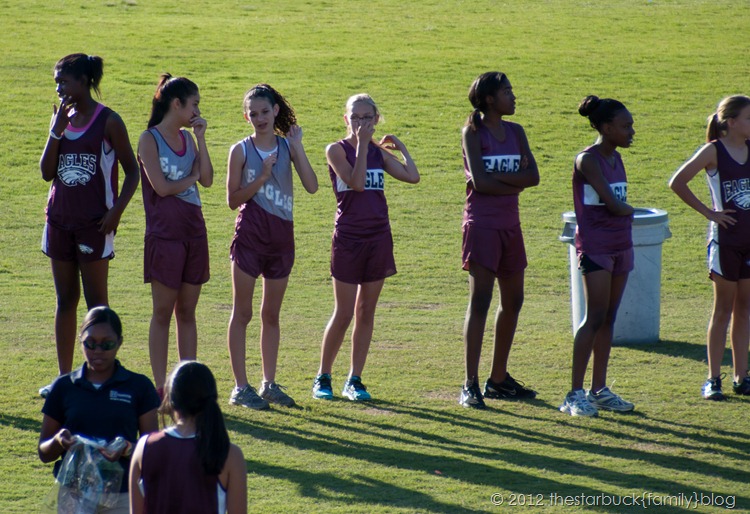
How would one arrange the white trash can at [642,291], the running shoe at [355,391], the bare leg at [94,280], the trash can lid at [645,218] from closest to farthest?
the bare leg at [94,280]
the running shoe at [355,391]
the trash can lid at [645,218]
the white trash can at [642,291]

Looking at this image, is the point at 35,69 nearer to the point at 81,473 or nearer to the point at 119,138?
the point at 119,138

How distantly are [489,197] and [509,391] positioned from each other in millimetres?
1363

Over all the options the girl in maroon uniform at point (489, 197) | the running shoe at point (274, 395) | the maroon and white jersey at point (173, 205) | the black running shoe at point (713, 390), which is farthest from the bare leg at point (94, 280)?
the black running shoe at point (713, 390)

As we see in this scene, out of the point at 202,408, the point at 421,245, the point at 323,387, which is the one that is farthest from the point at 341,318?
the point at 421,245

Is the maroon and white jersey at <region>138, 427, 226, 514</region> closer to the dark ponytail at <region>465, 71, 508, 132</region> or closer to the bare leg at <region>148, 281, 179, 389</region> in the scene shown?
the bare leg at <region>148, 281, 179, 389</region>

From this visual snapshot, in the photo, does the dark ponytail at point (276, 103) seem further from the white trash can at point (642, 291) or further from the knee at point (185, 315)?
the white trash can at point (642, 291)

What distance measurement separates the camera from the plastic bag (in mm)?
4297

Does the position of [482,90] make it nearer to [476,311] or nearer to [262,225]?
[476,311]

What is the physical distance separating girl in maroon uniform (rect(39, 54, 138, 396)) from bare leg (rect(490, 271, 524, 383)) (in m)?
2.54

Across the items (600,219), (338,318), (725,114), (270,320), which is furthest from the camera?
(338,318)

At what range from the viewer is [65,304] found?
724 cm

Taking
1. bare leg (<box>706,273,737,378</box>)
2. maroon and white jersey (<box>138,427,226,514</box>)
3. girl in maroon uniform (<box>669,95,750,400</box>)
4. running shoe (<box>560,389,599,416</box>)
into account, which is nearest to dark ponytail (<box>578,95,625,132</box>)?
girl in maroon uniform (<box>669,95,750,400</box>)

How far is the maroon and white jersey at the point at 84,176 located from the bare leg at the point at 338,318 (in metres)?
1.61

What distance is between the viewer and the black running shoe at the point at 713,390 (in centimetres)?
762
